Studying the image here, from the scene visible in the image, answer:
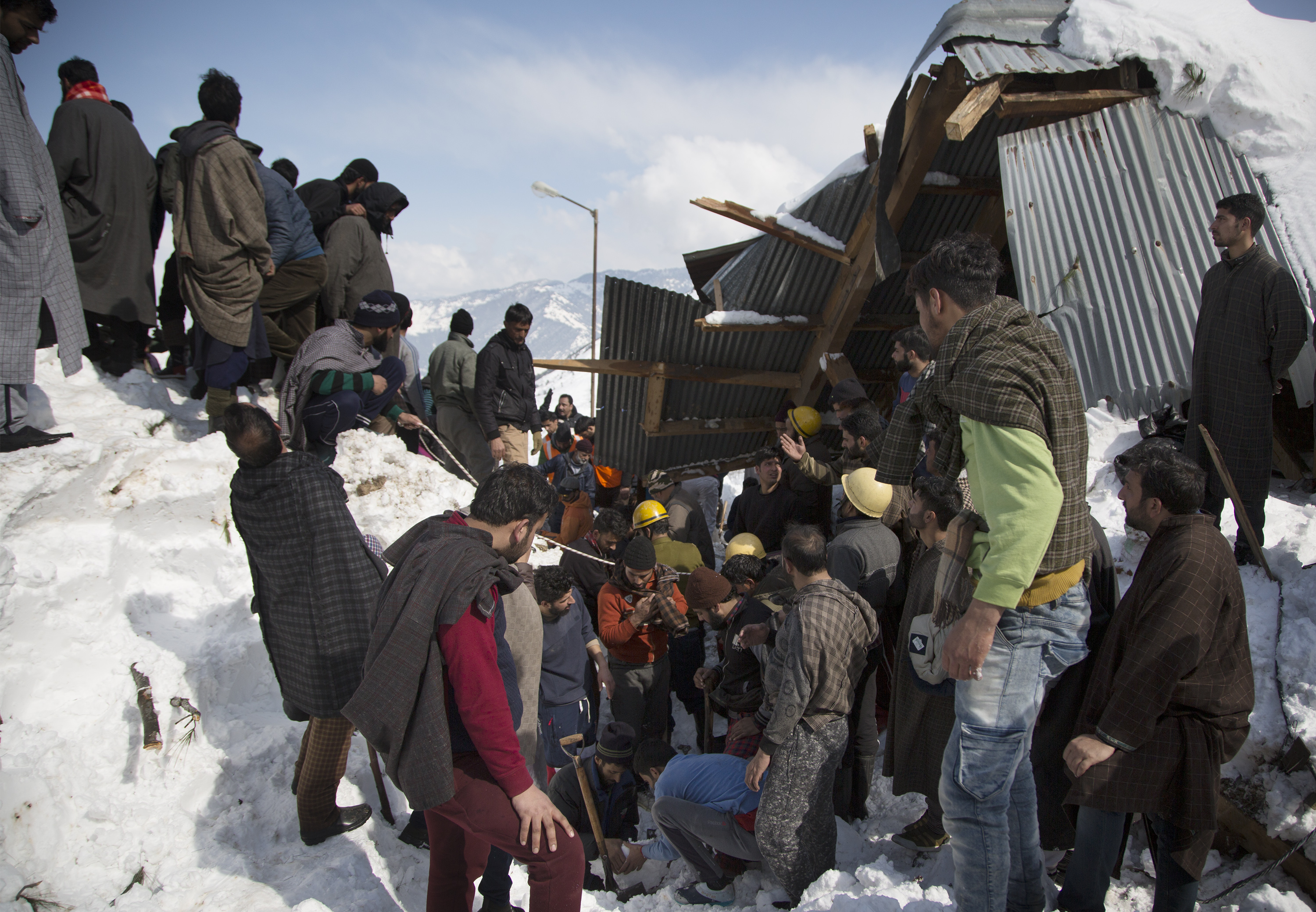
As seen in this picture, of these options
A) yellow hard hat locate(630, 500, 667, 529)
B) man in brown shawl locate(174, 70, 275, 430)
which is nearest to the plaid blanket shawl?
yellow hard hat locate(630, 500, 667, 529)

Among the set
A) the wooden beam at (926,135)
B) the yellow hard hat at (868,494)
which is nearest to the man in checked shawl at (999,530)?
the yellow hard hat at (868,494)

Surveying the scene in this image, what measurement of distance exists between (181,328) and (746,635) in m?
5.55

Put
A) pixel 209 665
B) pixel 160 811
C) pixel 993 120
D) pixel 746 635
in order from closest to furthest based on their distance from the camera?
1. pixel 160 811
2. pixel 746 635
3. pixel 209 665
4. pixel 993 120

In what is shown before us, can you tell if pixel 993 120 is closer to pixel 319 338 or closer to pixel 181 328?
pixel 319 338

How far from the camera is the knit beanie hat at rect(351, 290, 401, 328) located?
5.15 meters

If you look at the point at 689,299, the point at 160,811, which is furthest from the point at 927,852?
the point at 689,299

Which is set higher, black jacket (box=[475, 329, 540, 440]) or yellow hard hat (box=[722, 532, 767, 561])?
black jacket (box=[475, 329, 540, 440])

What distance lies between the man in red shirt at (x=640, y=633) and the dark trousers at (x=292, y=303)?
136 inches

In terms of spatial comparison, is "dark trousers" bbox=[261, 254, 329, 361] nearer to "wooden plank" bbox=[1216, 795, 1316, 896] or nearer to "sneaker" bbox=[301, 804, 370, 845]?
"sneaker" bbox=[301, 804, 370, 845]

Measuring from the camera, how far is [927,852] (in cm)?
328

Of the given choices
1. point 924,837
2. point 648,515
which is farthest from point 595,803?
point 648,515

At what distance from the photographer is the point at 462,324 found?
721 centimetres

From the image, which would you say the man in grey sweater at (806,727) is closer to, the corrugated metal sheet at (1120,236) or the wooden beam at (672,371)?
the corrugated metal sheet at (1120,236)

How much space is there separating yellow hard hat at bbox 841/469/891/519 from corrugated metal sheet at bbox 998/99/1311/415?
153 centimetres
